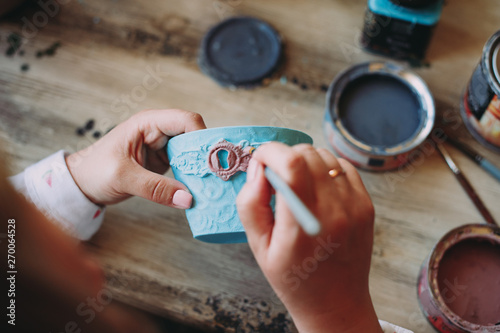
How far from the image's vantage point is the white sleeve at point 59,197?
663 millimetres

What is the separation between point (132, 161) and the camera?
615mm

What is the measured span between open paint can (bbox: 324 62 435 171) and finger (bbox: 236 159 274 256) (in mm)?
279

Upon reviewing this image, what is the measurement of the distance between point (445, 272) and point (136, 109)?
0.65 m

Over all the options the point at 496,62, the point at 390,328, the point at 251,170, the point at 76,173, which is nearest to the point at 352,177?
the point at 251,170

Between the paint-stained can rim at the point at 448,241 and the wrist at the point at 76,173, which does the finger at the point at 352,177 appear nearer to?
the paint-stained can rim at the point at 448,241

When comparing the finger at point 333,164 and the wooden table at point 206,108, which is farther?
the wooden table at point 206,108

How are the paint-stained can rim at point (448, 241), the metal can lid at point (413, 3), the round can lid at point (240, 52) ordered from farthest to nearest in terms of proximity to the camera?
1. the round can lid at point (240, 52)
2. the metal can lid at point (413, 3)
3. the paint-stained can rim at point (448, 241)

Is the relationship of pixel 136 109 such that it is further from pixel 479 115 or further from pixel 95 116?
pixel 479 115

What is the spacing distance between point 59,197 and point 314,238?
0.47 m

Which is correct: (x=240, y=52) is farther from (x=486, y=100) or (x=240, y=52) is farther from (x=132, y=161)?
(x=486, y=100)

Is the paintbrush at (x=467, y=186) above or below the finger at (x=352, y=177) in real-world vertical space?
below

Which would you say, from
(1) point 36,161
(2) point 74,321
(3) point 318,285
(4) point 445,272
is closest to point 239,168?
(3) point 318,285

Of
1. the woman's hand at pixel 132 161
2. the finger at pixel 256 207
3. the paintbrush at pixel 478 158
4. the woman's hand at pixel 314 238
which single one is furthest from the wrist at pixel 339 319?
the paintbrush at pixel 478 158

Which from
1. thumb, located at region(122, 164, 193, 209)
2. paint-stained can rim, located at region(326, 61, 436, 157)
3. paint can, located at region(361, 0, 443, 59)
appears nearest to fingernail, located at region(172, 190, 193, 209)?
thumb, located at region(122, 164, 193, 209)
